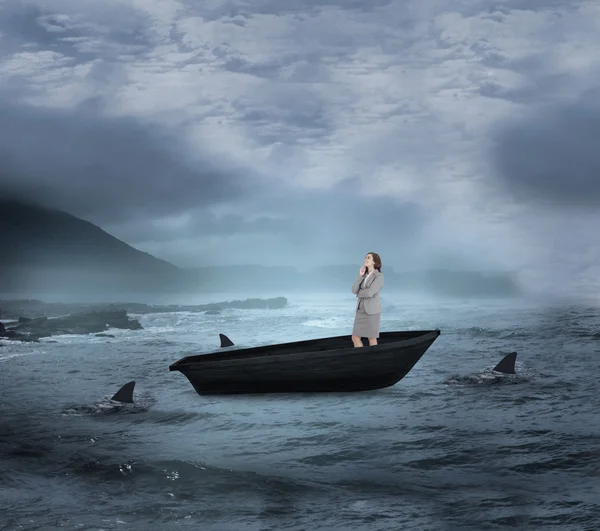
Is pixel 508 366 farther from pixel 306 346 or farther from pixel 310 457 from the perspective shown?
pixel 310 457

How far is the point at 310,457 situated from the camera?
35.5 feet

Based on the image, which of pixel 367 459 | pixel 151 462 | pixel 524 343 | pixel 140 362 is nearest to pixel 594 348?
pixel 524 343

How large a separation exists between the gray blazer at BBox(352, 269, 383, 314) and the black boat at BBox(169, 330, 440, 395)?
2.89ft

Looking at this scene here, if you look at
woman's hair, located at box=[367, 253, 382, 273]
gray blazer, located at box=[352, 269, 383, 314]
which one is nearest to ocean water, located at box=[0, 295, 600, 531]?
gray blazer, located at box=[352, 269, 383, 314]

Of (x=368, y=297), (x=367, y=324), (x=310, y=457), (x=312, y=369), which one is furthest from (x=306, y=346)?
(x=310, y=457)

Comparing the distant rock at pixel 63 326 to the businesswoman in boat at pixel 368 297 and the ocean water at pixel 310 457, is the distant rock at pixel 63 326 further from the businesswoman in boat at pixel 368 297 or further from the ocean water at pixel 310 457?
the businesswoman in boat at pixel 368 297

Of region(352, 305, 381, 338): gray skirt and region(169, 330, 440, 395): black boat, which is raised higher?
region(352, 305, 381, 338): gray skirt

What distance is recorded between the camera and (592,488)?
872 centimetres

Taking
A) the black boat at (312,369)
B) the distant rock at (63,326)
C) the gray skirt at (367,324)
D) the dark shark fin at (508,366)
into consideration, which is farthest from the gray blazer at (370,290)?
the distant rock at (63,326)

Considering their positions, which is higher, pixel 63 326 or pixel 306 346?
pixel 306 346

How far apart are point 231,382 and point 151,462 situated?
4.69 metres

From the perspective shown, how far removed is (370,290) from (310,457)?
14.5ft

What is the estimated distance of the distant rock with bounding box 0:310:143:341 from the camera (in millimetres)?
38281

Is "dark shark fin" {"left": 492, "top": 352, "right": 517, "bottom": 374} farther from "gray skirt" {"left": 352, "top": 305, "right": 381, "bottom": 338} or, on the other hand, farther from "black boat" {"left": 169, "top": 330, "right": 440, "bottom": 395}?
"gray skirt" {"left": 352, "top": 305, "right": 381, "bottom": 338}
